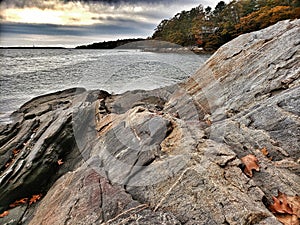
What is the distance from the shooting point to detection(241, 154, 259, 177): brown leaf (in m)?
5.92

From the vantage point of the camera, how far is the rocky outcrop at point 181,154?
5.24 meters

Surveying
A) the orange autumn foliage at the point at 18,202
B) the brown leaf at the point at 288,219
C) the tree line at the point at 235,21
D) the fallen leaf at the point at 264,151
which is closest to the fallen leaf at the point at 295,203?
the brown leaf at the point at 288,219

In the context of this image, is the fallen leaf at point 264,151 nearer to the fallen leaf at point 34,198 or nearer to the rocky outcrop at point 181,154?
the rocky outcrop at point 181,154

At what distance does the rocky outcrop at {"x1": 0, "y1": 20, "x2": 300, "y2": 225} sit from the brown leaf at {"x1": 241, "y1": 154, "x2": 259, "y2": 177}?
76mm

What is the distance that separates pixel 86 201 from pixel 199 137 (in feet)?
11.2

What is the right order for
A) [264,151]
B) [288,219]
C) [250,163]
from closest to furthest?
[288,219] < [250,163] < [264,151]

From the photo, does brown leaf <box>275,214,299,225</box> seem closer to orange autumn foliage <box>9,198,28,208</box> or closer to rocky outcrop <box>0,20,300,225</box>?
rocky outcrop <box>0,20,300,225</box>

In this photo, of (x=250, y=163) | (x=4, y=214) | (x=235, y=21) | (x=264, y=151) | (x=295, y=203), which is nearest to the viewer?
(x=295, y=203)

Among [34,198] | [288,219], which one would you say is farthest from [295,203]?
[34,198]

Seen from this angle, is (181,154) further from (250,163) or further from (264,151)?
(264,151)

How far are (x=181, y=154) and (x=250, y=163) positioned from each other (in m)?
1.63

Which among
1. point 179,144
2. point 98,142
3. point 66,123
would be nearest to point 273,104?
point 179,144

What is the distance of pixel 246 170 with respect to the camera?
19.6 ft

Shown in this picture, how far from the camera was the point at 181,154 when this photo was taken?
639cm
